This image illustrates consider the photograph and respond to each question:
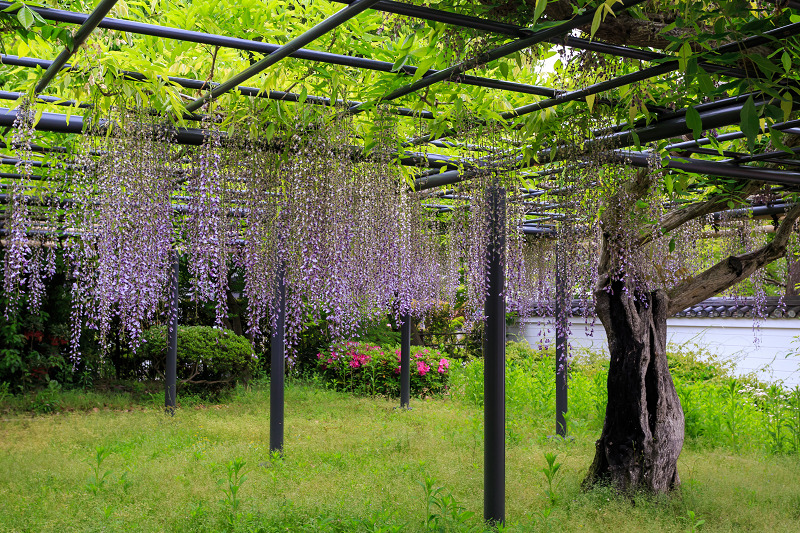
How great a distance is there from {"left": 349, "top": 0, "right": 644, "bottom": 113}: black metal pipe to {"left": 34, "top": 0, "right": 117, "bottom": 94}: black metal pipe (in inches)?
52.2

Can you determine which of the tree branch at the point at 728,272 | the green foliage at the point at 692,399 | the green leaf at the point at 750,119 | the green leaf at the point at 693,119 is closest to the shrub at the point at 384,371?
the green foliage at the point at 692,399

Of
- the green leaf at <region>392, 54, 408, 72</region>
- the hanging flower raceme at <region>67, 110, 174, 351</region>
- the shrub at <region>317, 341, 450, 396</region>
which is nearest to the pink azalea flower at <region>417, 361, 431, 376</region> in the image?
the shrub at <region>317, 341, 450, 396</region>

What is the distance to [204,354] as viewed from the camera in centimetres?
950

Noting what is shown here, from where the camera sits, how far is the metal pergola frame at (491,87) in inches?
88.9

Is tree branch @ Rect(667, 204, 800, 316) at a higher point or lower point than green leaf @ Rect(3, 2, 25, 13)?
lower

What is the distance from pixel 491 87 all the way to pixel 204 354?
24.9ft

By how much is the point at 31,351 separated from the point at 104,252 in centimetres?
635

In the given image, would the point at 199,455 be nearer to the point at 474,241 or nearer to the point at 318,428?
the point at 318,428

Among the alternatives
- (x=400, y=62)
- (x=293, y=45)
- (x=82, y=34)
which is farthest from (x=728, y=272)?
(x=82, y=34)

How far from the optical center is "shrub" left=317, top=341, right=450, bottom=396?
10.5 meters

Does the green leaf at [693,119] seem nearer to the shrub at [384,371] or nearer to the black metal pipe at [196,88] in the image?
the black metal pipe at [196,88]

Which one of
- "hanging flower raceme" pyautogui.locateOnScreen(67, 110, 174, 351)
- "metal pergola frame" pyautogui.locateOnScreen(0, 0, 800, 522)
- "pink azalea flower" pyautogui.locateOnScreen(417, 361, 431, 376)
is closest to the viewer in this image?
"metal pergola frame" pyautogui.locateOnScreen(0, 0, 800, 522)

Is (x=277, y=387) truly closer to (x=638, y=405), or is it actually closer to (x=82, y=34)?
(x=638, y=405)

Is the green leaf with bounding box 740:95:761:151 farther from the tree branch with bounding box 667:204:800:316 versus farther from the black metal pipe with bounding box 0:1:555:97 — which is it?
the tree branch with bounding box 667:204:800:316
